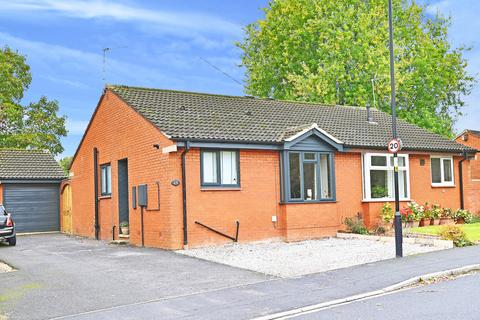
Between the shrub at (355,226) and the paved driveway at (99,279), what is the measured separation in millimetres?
6947

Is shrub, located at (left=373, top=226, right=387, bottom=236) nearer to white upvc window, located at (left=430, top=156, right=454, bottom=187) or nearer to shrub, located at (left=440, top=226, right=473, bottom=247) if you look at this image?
shrub, located at (left=440, top=226, right=473, bottom=247)

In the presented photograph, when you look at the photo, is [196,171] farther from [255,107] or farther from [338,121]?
[338,121]

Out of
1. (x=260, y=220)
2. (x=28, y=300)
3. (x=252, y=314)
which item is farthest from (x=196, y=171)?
(x=252, y=314)

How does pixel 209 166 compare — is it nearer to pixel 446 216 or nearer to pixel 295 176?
pixel 295 176

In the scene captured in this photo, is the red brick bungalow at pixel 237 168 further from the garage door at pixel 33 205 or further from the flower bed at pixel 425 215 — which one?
the garage door at pixel 33 205

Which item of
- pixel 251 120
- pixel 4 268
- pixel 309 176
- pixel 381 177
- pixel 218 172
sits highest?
pixel 251 120

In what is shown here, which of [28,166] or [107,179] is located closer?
[107,179]

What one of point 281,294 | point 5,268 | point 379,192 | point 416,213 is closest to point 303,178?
point 379,192

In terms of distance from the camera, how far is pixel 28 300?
1059 cm

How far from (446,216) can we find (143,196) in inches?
472

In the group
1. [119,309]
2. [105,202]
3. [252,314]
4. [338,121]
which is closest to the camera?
[252,314]

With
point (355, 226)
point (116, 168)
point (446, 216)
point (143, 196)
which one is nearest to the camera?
point (143, 196)

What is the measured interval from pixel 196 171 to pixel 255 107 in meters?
6.31

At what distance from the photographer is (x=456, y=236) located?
16.9m
